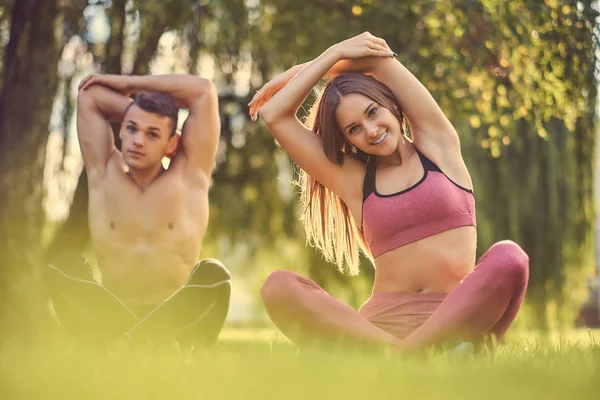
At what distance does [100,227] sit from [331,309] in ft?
4.64

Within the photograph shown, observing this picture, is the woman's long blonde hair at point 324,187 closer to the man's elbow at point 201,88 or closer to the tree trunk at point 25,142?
the man's elbow at point 201,88

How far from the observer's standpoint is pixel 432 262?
10.9 ft

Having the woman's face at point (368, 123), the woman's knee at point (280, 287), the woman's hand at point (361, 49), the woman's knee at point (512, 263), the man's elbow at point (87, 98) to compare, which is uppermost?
the woman's hand at point (361, 49)

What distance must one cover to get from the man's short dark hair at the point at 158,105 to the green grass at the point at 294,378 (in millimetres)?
1726

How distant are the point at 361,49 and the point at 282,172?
6.16 m

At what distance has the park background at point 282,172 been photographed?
2.24 metres

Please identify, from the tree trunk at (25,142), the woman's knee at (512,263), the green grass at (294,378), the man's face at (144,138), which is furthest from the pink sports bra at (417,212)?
the tree trunk at (25,142)

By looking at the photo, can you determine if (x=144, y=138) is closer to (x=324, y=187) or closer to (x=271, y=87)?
(x=271, y=87)

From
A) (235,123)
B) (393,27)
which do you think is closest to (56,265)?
(393,27)

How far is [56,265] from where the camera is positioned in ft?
13.0

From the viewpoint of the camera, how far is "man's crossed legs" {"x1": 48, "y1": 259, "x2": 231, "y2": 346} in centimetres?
380

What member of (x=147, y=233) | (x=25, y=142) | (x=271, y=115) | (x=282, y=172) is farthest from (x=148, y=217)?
(x=282, y=172)

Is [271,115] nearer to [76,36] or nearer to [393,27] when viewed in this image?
[393,27]

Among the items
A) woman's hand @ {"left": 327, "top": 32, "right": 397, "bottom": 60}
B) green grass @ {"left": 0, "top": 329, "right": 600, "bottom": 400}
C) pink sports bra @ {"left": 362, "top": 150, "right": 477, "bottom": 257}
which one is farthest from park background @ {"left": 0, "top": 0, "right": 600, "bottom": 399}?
woman's hand @ {"left": 327, "top": 32, "right": 397, "bottom": 60}
